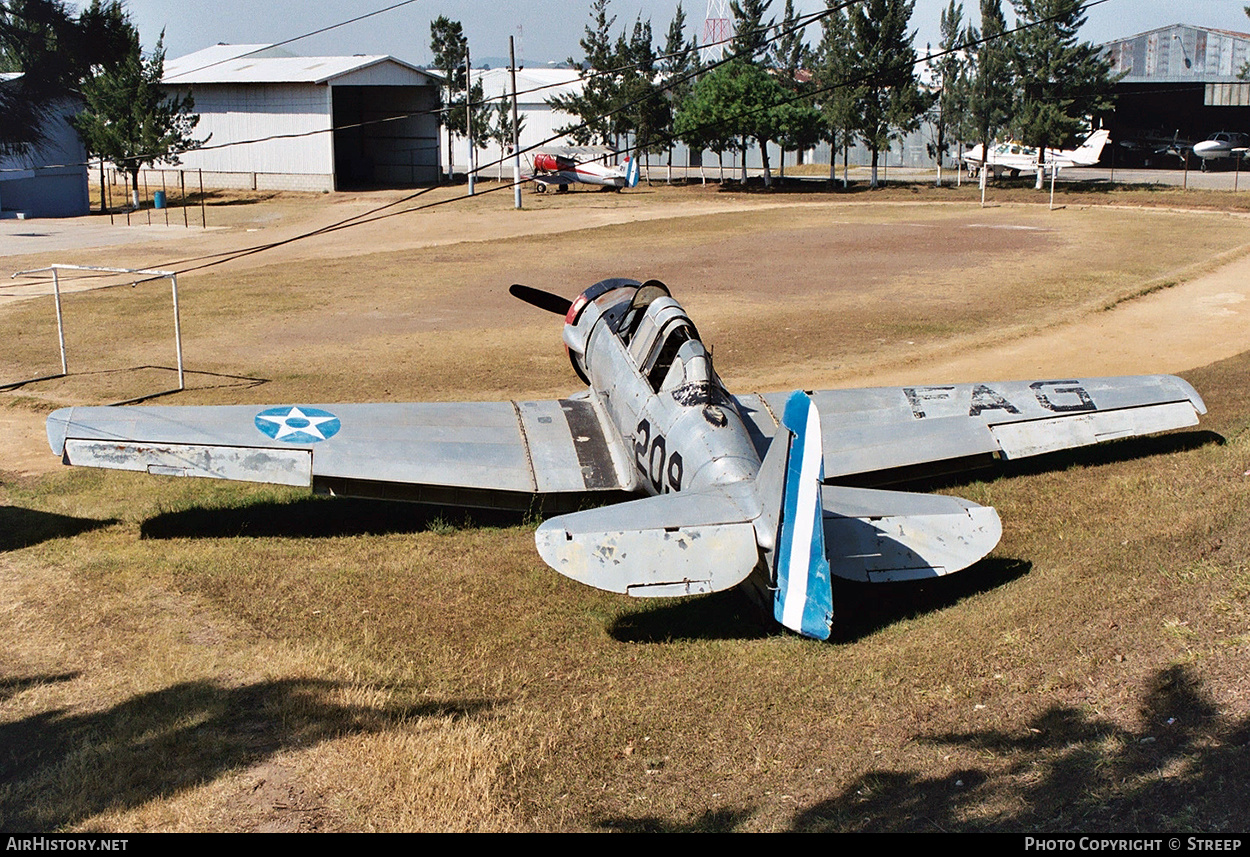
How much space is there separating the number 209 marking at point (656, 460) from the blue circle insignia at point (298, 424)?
3.27 meters

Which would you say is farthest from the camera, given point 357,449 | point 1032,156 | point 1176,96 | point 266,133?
point 1176,96

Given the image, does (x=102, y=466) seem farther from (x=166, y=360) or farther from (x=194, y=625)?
(x=166, y=360)

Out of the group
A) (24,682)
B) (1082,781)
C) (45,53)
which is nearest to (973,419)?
(1082,781)

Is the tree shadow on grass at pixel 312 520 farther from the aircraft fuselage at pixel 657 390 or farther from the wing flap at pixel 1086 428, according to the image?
the wing flap at pixel 1086 428

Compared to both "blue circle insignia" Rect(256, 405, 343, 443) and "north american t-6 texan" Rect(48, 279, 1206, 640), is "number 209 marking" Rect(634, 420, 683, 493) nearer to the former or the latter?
"north american t-6 texan" Rect(48, 279, 1206, 640)

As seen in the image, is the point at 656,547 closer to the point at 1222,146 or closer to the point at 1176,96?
the point at 1222,146

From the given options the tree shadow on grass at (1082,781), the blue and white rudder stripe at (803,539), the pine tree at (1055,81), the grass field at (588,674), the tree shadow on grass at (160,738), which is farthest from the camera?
the pine tree at (1055,81)

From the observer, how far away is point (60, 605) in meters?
9.30

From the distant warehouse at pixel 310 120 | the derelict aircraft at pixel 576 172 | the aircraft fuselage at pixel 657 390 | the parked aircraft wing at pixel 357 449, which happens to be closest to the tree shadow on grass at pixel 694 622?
the aircraft fuselage at pixel 657 390

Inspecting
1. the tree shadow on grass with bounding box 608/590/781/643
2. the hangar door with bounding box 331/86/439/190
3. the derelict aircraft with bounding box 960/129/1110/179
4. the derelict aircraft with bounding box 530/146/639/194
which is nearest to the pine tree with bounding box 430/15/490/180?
the hangar door with bounding box 331/86/439/190

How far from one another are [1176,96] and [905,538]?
8003 centimetres

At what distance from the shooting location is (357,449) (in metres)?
10.9

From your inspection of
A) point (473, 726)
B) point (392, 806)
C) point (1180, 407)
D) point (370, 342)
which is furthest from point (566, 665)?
point (370, 342)

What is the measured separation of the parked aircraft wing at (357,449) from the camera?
10.5m
